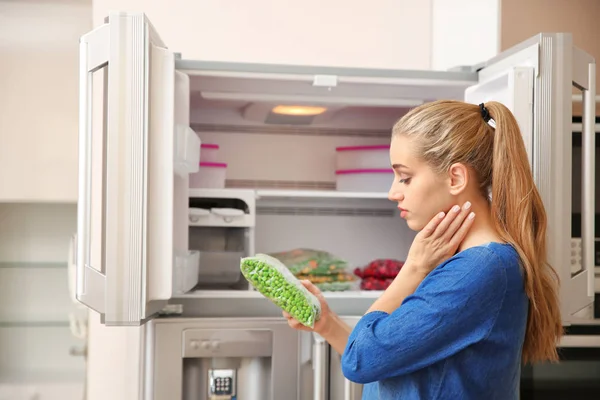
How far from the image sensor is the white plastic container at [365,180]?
6.79 feet

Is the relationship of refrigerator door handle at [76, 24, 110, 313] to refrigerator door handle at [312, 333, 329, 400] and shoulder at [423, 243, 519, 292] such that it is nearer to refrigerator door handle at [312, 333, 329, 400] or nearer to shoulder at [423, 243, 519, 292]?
refrigerator door handle at [312, 333, 329, 400]

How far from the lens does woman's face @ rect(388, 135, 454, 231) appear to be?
1089 mm

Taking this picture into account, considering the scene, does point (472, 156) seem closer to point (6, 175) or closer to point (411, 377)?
point (411, 377)

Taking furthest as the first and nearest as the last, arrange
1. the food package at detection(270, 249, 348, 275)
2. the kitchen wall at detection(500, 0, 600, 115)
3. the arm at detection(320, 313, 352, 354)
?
the kitchen wall at detection(500, 0, 600, 115) < the food package at detection(270, 249, 348, 275) < the arm at detection(320, 313, 352, 354)

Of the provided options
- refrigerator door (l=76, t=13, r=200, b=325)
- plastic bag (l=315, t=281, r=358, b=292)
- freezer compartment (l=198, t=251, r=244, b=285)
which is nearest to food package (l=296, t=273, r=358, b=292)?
plastic bag (l=315, t=281, r=358, b=292)

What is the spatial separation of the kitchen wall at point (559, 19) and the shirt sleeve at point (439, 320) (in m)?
1.16

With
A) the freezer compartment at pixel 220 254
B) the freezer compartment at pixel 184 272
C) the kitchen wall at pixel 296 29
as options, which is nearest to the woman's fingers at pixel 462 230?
the freezer compartment at pixel 184 272

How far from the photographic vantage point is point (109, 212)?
1.42 metres

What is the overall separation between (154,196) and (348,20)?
1.00 meters

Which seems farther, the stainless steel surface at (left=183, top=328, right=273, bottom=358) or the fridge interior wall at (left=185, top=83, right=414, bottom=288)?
the fridge interior wall at (left=185, top=83, right=414, bottom=288)

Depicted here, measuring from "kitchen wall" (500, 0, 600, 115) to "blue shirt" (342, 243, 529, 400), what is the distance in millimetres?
1133

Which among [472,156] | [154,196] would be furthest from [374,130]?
[472,156]

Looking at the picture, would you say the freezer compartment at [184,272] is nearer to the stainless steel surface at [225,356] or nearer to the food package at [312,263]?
the stainless steel surface at [225,356]

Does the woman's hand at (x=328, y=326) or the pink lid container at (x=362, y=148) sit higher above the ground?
the pink lid container at (x=362, y=148)
